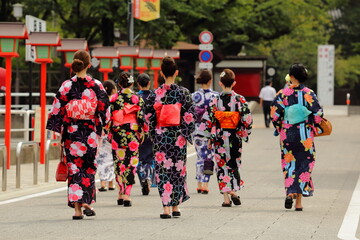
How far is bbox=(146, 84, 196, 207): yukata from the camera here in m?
11.0

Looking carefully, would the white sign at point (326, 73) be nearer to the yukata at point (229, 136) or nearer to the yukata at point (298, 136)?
the yukata at point (229, 136)

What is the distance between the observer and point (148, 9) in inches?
1182

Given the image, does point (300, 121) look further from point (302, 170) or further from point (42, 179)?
point (42, 179)

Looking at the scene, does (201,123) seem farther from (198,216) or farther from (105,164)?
(198,216)

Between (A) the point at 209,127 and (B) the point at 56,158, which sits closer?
(A) the point at 209,127

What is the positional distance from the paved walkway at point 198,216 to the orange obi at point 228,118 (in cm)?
99

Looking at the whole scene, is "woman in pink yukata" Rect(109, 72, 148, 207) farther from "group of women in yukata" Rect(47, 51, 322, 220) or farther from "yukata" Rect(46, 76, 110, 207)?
"yukata" Rect(46, 76, 110, 207)

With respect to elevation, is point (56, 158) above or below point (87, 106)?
below

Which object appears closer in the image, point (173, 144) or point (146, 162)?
point (173, 144)

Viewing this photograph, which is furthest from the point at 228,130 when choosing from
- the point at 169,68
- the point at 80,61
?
the point at 80,61

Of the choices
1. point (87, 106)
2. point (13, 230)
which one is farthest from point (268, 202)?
point (13, 230)

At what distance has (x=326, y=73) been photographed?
199 feet

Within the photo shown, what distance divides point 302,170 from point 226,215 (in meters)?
1.26

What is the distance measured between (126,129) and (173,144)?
168 cm
